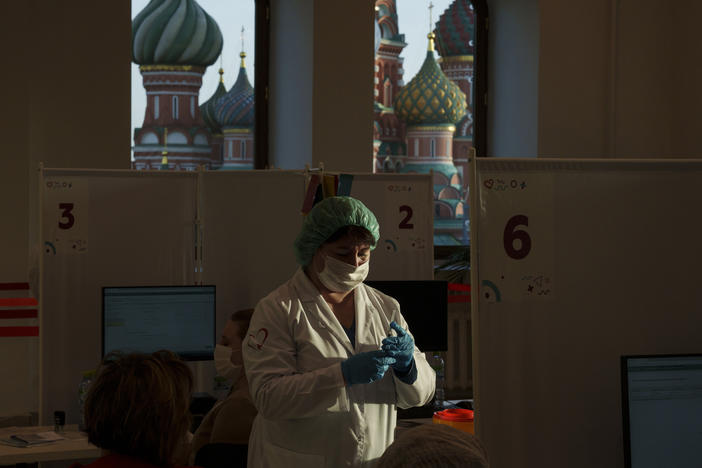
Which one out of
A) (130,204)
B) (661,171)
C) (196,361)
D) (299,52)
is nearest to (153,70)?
(299,52)

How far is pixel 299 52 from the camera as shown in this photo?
212 inches

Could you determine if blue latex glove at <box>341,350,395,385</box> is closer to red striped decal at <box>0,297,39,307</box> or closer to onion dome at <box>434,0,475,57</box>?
red striped decal at <box>0,297,39,307</box>

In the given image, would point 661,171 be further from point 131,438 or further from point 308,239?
point 131,438

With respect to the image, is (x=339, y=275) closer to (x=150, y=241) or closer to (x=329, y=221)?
(x=329, y=221)

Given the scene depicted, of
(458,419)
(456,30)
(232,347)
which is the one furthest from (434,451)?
(456,30)

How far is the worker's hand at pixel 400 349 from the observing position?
82.5 inches

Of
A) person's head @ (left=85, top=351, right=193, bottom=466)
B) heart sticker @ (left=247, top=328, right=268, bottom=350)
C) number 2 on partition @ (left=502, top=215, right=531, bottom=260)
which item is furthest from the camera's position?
number 2 on partition @ (left=502, top=215, right=531, bottom=260)

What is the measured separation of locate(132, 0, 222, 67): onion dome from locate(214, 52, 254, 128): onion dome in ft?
0.78

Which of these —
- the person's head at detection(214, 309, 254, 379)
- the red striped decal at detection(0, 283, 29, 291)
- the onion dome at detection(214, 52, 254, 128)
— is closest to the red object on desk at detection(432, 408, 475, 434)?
the person's head at detection(214, 309, 254, 379)

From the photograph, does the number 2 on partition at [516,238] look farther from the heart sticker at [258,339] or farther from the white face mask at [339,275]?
the heart sticker at [258,339]

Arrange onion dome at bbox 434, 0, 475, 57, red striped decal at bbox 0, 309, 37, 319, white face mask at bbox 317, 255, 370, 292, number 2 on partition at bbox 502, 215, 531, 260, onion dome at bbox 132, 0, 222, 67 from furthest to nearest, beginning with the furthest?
onion dome at bbox 434, 0, 475, 57 → onion dome at bbox 132, 0, 222, 67 → red striped decal at bbox 0, 309, 37, 319 → number 2 on partition at bbox 502, 215, 531, 260 → white face mask at bbox 317, 255, 370, 292

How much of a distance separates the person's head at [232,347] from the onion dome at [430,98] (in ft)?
10.3

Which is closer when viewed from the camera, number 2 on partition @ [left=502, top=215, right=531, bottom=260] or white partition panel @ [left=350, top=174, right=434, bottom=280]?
Result: number 2 on partition @ [left=502, top=215, right=531, bottom=260]

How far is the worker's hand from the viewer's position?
2096 mm
